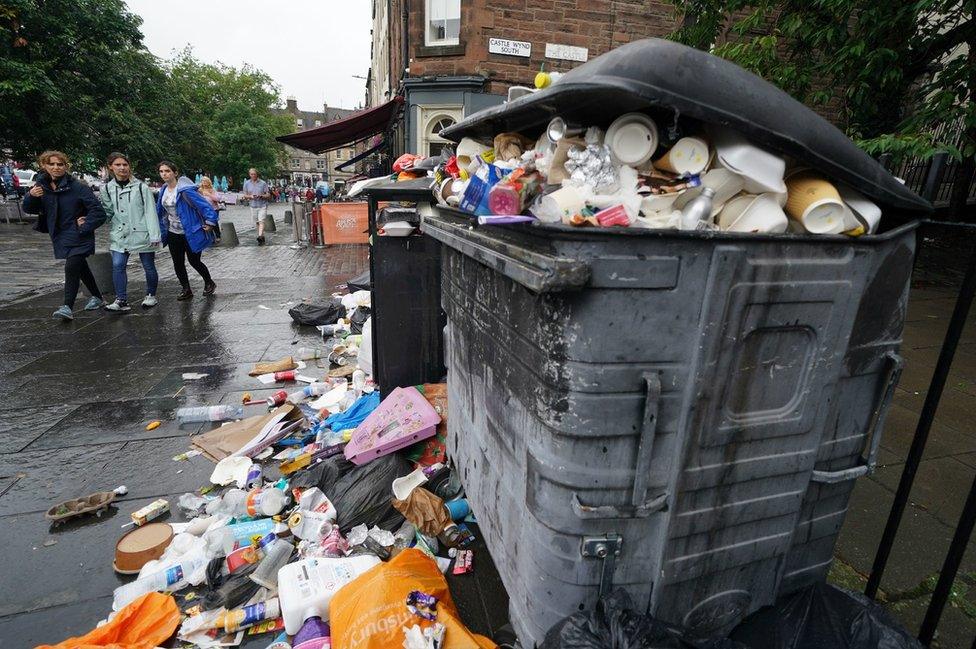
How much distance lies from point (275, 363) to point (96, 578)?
8.93ft

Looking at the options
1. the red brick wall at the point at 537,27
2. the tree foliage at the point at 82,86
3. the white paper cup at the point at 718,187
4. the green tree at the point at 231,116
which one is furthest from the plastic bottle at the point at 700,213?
the green tree at the point at 231,116

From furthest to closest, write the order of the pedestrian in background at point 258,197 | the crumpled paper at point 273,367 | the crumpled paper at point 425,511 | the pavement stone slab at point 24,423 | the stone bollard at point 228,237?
1. the pedestrian in background at point 258,197
2. the stone bollard at point 228,237
3. the crumpled paper at point 273,367
4. the pavement stone slab at point 24,423
5. the crumpled paper at point 425,511

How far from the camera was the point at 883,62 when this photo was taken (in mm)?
4711

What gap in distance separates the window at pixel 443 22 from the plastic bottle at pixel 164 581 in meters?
11.4

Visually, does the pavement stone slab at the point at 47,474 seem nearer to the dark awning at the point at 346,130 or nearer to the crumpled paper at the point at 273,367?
the crumpled paper at the point at 273,367

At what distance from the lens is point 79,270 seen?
629 cm

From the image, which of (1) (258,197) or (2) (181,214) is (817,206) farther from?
(1) (258,197)

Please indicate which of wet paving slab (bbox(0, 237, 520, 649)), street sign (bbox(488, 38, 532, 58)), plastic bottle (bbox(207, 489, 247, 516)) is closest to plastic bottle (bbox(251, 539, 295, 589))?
wet paving slab (bbox(0, 237, 520, 649))

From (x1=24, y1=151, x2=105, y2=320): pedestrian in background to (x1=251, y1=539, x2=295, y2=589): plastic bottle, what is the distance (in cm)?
582

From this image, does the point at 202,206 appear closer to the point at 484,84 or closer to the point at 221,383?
the point at 221,383

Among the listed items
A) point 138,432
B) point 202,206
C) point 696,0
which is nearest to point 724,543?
point 138,432

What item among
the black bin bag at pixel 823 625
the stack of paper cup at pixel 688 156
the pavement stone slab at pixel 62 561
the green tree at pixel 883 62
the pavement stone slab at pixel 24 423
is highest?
the green tree at pixel 883 62

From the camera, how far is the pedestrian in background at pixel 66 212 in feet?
18.8

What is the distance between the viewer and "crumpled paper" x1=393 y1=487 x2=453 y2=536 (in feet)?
7.98
